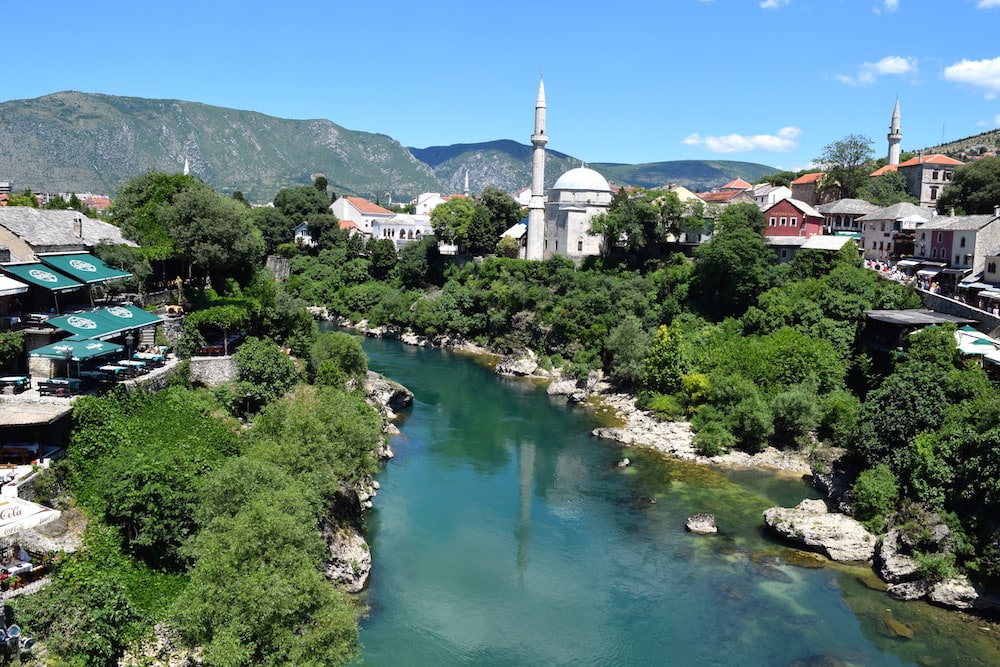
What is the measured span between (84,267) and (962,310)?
3198 cm

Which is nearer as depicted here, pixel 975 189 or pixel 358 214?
pixel 975 189

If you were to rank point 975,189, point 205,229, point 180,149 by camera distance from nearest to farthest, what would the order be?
point 205,229 < point 975,189 < point 180,149

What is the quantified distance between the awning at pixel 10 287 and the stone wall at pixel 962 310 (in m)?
31.8

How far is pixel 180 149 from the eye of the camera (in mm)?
161250

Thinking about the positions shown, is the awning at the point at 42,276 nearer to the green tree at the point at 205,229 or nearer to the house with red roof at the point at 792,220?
the green tree at the point at 205,229

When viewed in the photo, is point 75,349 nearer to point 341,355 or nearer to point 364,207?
point 341,355

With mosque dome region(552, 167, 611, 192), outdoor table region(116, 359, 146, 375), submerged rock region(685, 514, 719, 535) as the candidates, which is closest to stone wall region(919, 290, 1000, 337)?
submerged rock region(685, 514, 719, 535)

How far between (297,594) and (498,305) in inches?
1453

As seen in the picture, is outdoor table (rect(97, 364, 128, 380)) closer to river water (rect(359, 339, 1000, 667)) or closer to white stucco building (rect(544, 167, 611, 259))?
river water (rect(359, 339, 1000, 667))

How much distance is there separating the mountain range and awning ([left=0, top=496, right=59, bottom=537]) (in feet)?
427

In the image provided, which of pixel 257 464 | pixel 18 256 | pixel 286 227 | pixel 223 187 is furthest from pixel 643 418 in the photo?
pixel 223 187

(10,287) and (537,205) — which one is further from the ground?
(537,205)

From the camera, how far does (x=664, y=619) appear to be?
18.1 m

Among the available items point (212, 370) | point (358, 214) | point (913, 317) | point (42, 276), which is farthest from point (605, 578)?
point (358, 214)
